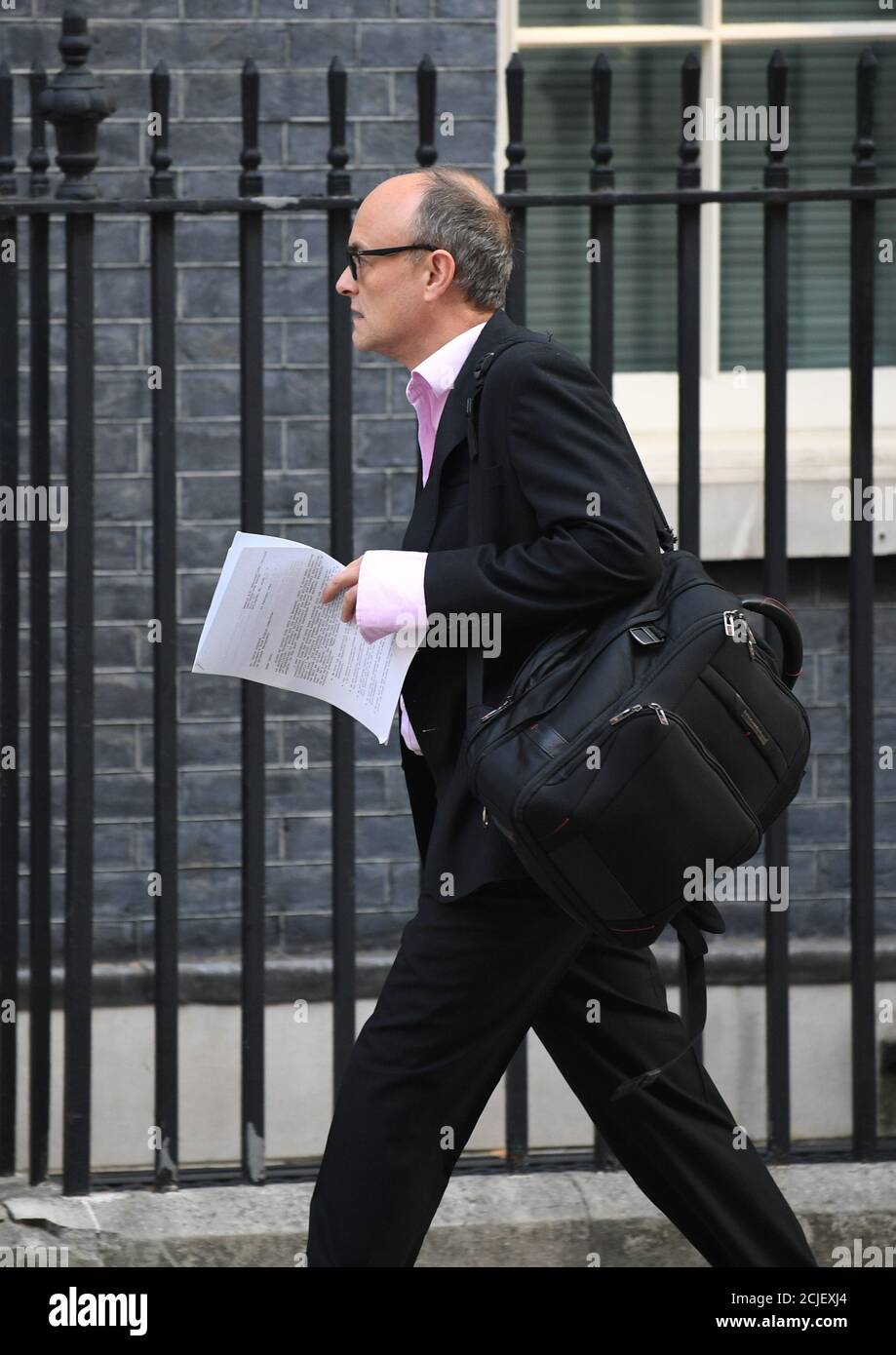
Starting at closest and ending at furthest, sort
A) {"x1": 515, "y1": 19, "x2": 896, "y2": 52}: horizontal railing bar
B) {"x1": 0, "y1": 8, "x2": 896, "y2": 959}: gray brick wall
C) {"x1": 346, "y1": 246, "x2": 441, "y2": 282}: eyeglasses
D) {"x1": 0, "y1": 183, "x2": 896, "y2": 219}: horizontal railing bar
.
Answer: {"x1": 346, "y1": 246, "x2": 441, "y2": 282}: eyeglasses < {"x1": 0, "y1": 183, "x2": 896, "y2": 219}: horizontal railing bar < {"x1": 0, "y1": 8, "x2": 896, "y2": 959}: gray brick wall < {"x1": 515, "y1": 19, "x2": 896, "y2": 52}: horizontal railing bar

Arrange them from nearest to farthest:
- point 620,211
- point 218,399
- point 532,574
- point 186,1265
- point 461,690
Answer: point 532,574 < point 461,690 < point 186,1265 < point 218,399 < point 620,211

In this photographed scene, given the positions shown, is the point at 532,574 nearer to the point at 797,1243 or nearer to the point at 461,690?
the point at 461,690

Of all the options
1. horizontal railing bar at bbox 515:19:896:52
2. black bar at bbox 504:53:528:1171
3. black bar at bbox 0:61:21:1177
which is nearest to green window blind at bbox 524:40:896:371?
horizontal railing bar at bbox 515:19:896:52

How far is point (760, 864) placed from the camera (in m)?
5.22

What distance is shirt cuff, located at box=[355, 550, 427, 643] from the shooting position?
284cm

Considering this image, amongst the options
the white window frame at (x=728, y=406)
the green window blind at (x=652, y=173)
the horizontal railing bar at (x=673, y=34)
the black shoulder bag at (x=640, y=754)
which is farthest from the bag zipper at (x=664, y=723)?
the horizontal railing bar at (x=673, y=34)

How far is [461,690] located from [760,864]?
2447 mm

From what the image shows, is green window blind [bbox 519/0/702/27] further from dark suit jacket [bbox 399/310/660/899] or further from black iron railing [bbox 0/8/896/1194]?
dark suit jacket [bbox 399/310/660/899]

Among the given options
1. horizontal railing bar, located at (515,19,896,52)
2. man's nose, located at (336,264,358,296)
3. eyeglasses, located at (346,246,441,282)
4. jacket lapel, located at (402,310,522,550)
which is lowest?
jacket lapel, located at (402,310,522,550)

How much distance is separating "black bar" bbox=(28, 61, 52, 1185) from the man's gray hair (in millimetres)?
1040

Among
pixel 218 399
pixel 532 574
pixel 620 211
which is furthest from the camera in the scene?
pixel 620 211

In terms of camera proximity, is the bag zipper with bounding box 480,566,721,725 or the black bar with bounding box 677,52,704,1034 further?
the black bar with bounding box 677,52,704,1034

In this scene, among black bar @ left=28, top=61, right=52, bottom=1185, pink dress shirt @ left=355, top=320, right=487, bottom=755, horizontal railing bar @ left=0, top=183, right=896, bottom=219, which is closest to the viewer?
pink dress shirt @ left=355, top=320, right=487, bottom=755

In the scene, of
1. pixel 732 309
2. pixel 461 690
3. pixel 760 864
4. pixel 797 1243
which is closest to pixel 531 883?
pixel 461 690
